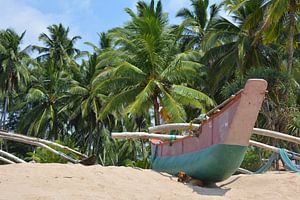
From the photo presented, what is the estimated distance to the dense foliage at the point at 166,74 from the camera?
1795 centimetres

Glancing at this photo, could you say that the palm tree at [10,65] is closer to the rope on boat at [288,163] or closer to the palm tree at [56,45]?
the palm tree at [56,45]

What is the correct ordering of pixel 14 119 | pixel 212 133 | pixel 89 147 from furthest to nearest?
pixel 14 119
pixel 89 147
pixel 212 133

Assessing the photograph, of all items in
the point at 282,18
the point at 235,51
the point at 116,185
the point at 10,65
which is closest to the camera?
the point at 116,185

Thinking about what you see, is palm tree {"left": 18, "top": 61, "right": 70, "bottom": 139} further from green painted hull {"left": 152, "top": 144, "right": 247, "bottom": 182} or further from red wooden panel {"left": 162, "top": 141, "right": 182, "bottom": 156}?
green painted hull {"left": 152, "top": 144, "right": 247, "bottom": 182}

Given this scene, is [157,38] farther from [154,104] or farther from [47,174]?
[47,174]

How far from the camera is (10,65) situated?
34.9 m

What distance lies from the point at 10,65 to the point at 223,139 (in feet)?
96.4

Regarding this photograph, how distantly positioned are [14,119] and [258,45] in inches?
1034

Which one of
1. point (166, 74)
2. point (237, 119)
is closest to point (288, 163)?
point (237, 119)

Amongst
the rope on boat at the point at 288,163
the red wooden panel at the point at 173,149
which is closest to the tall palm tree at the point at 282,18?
the rope on boat at the point at 288,163

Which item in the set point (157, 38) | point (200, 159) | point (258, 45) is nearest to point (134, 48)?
point (157, 38)

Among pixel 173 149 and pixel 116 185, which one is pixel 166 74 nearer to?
pixel 173 149

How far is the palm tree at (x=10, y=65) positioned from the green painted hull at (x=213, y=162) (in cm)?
2677

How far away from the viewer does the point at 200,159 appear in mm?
8914
